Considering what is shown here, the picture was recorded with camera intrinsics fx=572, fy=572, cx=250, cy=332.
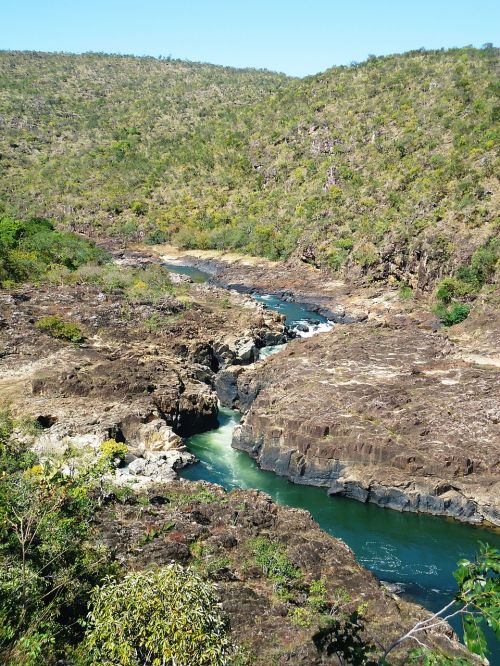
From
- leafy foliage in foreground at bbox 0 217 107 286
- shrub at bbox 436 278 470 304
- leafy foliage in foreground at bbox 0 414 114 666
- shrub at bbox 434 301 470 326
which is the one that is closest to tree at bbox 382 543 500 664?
leafy foliage in foreground at bbox 0 414 114 666

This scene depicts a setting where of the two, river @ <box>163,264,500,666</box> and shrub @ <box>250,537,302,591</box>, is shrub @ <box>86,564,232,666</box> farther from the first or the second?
river @ <box>163,264,500,666</box>

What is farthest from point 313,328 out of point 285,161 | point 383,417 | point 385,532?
point 285,161

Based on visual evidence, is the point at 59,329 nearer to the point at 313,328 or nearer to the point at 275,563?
the point at 313,328

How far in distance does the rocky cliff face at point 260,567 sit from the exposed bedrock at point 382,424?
5879 mm

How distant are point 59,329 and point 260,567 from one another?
29808 millimetres

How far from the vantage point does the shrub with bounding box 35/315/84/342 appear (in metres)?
44.0

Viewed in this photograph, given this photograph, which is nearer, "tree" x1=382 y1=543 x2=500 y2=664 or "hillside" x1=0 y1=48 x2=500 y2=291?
"tree" x1=382 y1=543 x2=500 y2=664

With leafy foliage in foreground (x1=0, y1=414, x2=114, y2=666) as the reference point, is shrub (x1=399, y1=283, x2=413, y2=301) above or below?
below

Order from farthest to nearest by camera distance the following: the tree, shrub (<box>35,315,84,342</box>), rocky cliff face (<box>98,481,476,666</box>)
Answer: shrub (<box>35,315,84,342</box>) < rocky cliff face (<box>98,481,476,666</box>) < the tree

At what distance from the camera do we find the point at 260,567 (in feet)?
66.1

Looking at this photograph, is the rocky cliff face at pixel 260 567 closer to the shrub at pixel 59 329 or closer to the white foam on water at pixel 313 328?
the shrub at pixel 59 329

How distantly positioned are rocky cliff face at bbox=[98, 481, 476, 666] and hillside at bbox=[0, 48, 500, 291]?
4021 centimetres

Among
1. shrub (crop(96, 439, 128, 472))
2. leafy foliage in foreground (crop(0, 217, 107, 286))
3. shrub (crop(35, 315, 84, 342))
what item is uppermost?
leafy foliage in foreground (crop(0, 217, 107, 286))

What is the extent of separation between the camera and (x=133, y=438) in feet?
106
